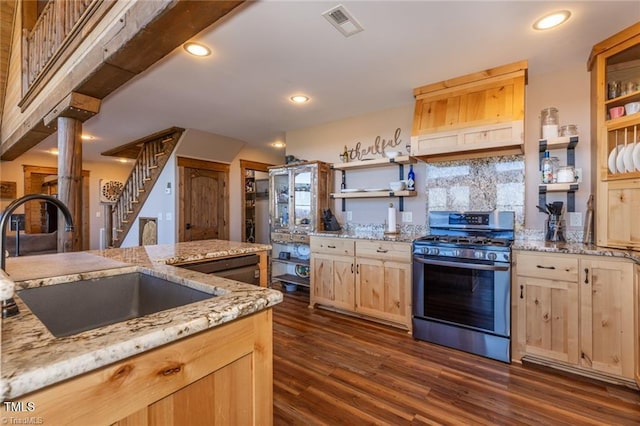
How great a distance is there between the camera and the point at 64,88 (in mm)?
2730

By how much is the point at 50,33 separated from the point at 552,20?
4878 millimetres

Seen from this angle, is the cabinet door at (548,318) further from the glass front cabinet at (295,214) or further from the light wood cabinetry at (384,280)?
the glass front cabinet at (295,214)

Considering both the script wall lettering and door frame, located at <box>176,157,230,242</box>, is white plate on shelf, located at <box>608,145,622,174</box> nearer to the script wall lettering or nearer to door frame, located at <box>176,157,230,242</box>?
the script wall lettering

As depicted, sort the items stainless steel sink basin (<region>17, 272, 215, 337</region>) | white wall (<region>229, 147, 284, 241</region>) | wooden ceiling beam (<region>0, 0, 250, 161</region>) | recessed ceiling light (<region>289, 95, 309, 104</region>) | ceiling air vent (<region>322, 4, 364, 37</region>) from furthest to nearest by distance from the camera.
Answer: white wall (<region>229, 147, 284, 241</region>) → recessed ceiling light (<region>289, 95, 309, 104</region>) → ceiling air vent (<region>322, 4, 364, 37</region>) → wooden ceiling beam (<region>0, 0, 250, 161</region>) → stainless steel sink basin (<region>17, 272, 215, 337</region>)

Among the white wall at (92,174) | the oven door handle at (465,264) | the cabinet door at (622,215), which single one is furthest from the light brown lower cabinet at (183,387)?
the white wall at (92,174)

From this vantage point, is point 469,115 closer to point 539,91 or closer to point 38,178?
point 539,91

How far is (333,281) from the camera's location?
3.44 metres

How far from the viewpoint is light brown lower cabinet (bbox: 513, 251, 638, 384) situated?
6.54ft

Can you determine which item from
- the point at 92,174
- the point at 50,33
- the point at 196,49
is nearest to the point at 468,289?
the point at 196,49

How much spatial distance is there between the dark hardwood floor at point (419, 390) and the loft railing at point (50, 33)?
320 cm

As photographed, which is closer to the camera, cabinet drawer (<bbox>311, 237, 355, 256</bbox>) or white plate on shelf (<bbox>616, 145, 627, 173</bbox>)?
white plate on shelf (<bbox>616, 145, 627, 173</bbox>)

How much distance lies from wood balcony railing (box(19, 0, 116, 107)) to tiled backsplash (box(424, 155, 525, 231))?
127 inches

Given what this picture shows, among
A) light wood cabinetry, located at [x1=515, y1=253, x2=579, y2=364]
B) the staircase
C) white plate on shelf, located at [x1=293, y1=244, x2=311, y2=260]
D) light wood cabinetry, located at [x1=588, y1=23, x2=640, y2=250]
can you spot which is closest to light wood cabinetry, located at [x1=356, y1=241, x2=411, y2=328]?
light wood cabinetry, located at [x1=515, y1=253, x2=579, y2=364]

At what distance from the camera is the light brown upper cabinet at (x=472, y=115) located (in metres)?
2.54
